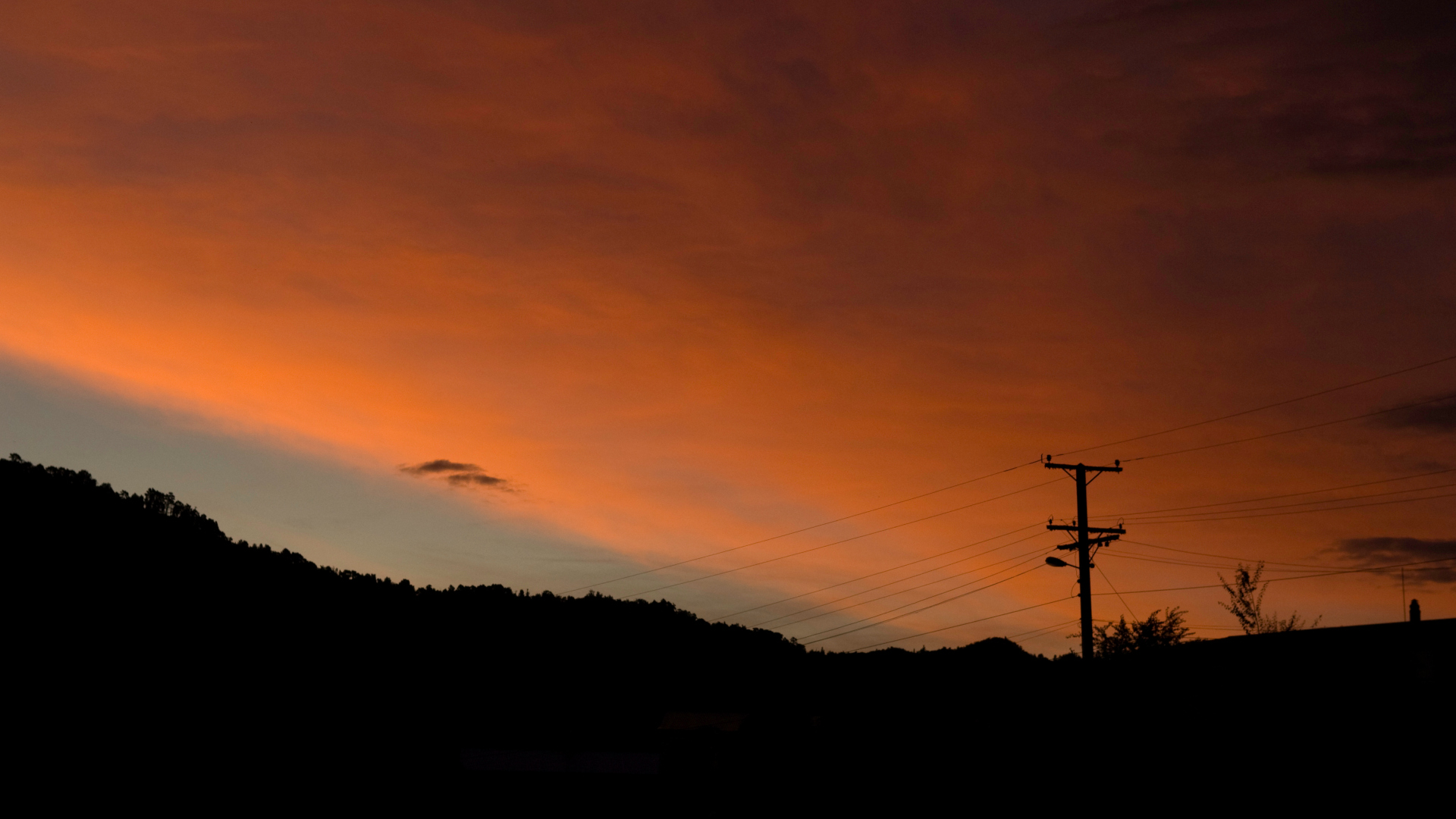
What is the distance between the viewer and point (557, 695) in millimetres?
117500

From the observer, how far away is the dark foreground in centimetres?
3297

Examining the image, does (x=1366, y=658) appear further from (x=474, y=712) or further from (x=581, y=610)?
(x=581, y=610)

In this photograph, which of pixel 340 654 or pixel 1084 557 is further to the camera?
pixel 340 654

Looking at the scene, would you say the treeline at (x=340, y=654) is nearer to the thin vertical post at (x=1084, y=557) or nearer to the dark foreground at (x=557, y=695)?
the dark foreground at (x=557, y=695)

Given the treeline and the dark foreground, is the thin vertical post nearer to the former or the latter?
the dark foreground

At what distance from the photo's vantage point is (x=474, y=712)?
10525 cm

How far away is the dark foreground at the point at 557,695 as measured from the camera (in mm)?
32969

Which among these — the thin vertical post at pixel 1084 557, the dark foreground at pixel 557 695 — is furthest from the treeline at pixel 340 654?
the thin vertical post at pixel 1084 557

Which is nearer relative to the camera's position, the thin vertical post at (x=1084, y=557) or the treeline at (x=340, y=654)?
the thin vertical post at (x=1084, y=557)

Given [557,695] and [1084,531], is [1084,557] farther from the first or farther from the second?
[557,695]

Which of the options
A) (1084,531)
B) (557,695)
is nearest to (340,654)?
(557,695)

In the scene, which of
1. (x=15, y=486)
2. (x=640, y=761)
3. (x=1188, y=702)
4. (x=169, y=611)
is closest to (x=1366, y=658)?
(x=1188, y=702)

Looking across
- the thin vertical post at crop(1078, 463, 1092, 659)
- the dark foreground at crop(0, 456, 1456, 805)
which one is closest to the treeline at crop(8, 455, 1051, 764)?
the dark foreground at crop(0, 456, 1456, 805)

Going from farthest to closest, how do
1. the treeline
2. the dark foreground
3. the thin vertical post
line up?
the treeline → the thin vertical post → the dark foreground
